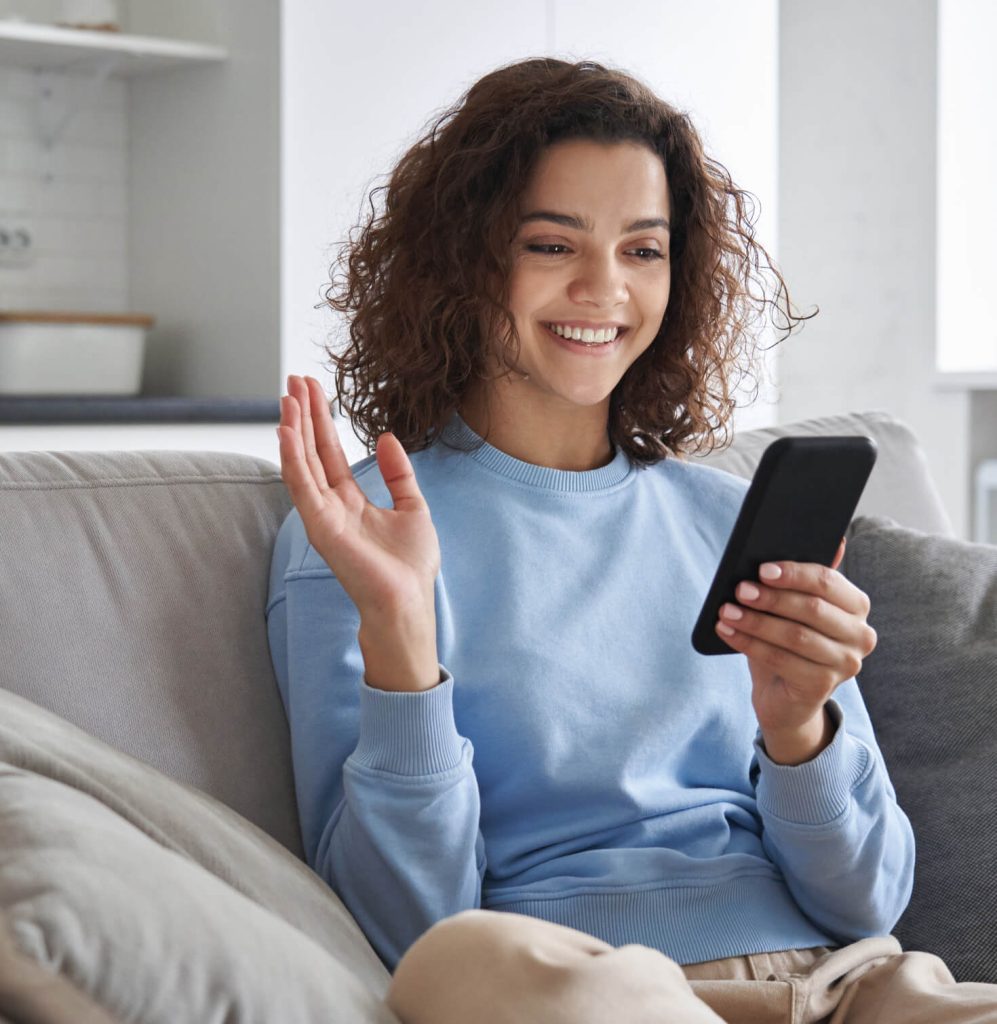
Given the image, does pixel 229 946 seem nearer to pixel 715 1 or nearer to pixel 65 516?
pixel 65 516

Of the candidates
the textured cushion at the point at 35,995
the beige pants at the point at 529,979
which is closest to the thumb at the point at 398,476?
the beige pants at the point at 529,979

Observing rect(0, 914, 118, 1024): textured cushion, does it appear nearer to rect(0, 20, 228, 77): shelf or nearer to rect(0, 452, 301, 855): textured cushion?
rect(0, 452, 301, 855): textured cushion

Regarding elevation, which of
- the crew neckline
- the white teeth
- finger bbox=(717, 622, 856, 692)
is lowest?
finger bbox=(717, 622, 856, 692)

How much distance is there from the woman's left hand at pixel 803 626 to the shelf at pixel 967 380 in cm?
286

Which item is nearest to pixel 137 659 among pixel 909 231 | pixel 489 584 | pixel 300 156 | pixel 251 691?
pixel 251 691

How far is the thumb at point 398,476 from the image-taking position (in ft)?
3.75

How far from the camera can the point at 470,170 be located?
53.3 inches

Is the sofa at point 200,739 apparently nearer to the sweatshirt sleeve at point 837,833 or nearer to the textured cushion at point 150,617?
the textured cushion at point 150,617

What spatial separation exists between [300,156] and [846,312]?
177cm

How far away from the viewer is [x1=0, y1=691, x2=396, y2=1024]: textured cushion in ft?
2.03

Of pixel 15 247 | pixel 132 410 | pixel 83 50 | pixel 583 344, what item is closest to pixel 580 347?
pixel 583 344

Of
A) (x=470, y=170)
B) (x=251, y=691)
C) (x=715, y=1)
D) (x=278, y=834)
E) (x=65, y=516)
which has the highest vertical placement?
(x=715, y=1)

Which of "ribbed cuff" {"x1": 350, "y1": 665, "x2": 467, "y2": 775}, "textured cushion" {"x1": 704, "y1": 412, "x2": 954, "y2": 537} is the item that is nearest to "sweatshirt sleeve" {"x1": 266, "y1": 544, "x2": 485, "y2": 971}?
"ribbed cuff" {"x1": 350, "y1": 665, "x2": 467, "y2": 775}

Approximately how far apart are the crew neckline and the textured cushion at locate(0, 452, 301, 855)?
0.64 feet
